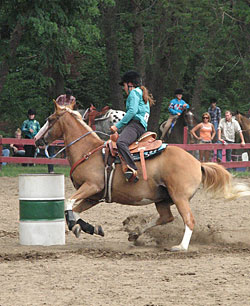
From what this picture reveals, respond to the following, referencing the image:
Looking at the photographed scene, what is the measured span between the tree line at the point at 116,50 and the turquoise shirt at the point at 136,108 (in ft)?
36.8

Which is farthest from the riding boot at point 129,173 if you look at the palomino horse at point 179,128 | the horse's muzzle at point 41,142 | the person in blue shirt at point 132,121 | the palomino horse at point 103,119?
the palomino horse at point 179,128

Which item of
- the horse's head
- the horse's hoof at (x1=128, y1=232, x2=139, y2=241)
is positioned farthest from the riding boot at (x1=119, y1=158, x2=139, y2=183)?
the horse's head

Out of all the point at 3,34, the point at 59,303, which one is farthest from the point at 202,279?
the point at 3,34

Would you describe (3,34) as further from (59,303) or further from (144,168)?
(59,303)

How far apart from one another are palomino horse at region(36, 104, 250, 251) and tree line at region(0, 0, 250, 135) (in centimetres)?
1081

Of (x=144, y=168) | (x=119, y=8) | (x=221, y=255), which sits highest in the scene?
(x=119, y=8)

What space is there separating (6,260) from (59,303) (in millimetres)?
Result: 2361

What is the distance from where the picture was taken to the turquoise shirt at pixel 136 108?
9.34 metres

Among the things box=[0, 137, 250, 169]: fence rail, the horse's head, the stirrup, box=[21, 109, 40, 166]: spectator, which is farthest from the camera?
box=[21, 109, 40, 166]: spectator

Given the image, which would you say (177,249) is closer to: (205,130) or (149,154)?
(149,154)

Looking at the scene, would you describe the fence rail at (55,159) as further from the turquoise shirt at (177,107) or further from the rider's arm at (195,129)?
the turquoise shirt at (177,107)

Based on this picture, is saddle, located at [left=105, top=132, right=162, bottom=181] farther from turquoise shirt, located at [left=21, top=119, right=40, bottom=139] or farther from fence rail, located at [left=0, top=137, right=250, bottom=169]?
turquoise shirt, located at [left=21, top=119, right=40, bottom=139]

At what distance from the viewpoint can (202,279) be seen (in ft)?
23.3

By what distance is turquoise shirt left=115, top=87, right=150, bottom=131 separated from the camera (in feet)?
30.7
